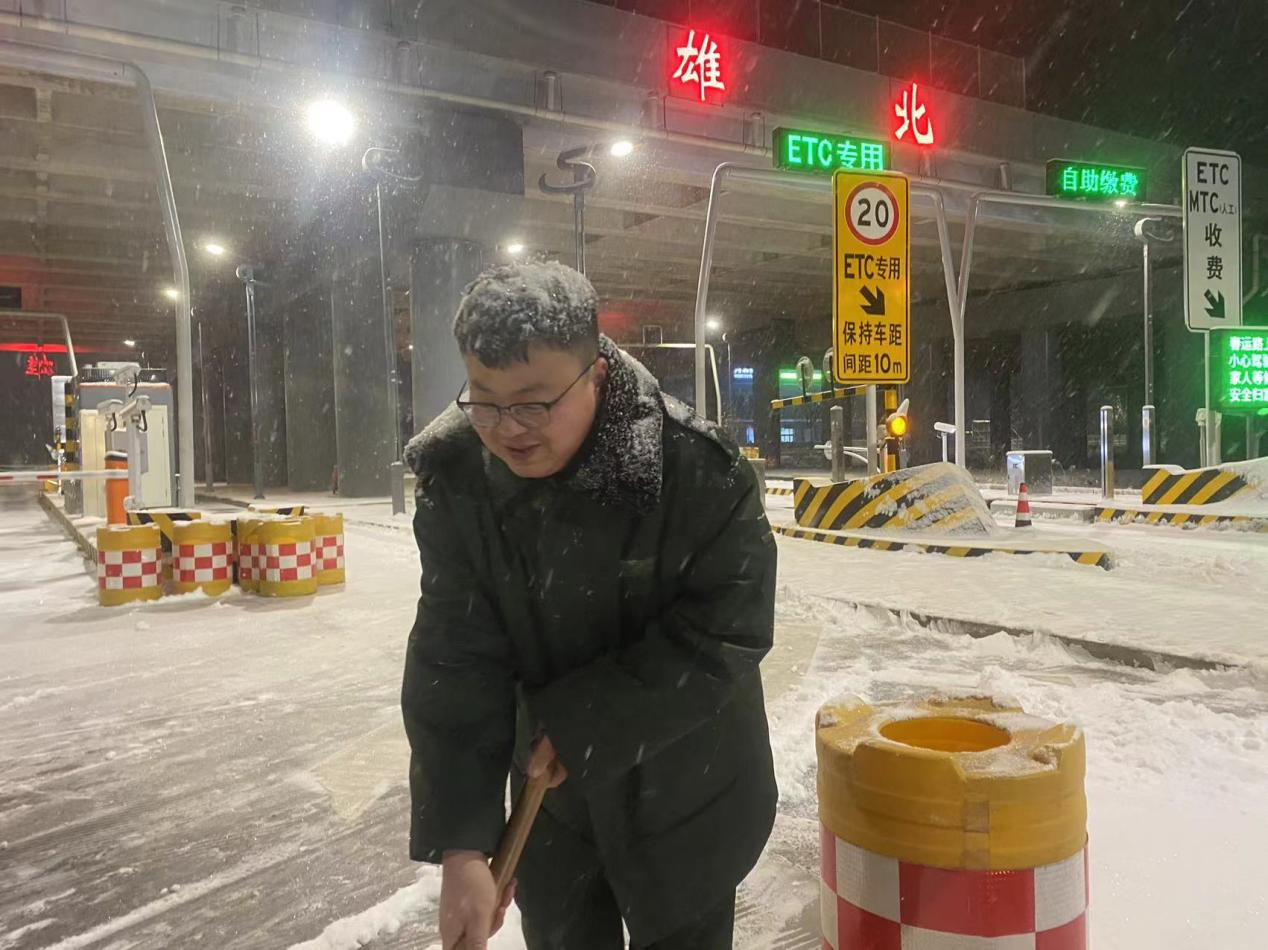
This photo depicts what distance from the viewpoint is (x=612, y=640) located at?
68.6 inches

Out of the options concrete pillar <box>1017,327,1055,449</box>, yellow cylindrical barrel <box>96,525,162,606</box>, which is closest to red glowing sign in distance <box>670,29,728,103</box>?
yellow cylindrical barrel <box>96,525,162,606</box>

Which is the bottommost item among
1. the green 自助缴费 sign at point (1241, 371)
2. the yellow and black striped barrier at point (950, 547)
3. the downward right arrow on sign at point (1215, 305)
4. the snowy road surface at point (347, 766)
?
the snowy road surface at point (347, 766)

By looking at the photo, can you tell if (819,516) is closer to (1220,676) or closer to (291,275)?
(1220,676)

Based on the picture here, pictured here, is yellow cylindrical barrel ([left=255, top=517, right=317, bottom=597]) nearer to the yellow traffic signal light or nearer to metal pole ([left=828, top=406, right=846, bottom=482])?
the yellow traffic signal light

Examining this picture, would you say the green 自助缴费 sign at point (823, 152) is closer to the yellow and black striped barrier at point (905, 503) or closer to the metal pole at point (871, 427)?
the metal pole at point (871, 427)

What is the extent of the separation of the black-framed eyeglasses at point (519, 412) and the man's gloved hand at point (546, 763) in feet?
1.72

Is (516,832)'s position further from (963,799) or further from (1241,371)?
(1241,371)

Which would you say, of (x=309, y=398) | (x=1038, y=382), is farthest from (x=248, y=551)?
(x=1038, y=382)

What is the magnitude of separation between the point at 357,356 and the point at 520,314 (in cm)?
1869

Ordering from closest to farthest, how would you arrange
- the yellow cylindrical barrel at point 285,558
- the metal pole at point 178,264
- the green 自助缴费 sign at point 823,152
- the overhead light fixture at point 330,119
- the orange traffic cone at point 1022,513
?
the yellow cylindrical barrel at point 285,558 → the metal pole at point 178,264 → the overhead light fixture at point 330,119 → the orange traffic cone at point 1022,513 → the green 自助缴费 sign at point 823,152

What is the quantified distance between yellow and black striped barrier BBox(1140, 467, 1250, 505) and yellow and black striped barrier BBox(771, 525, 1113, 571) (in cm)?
531

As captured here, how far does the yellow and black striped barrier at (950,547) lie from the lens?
917cm

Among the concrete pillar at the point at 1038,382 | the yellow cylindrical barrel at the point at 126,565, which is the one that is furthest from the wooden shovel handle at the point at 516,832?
the concrete pillar at the point at 1038,382

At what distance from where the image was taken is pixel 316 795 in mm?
4105
